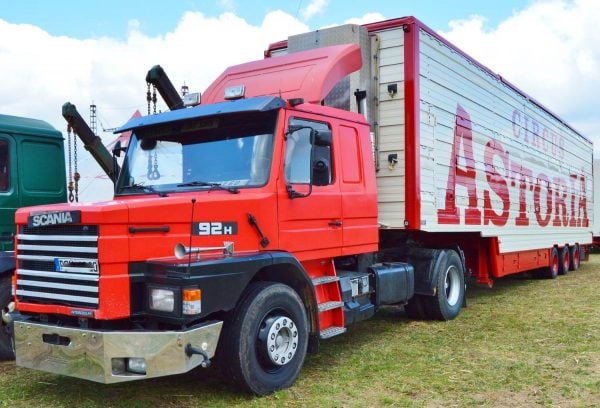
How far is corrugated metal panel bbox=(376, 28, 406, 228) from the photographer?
24.9 ft

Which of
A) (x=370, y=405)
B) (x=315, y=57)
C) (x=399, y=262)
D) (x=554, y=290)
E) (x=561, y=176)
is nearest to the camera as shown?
(x=370, y=405)

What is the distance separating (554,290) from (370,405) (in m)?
8.58

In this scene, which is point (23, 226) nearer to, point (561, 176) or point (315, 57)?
point (315, 57)

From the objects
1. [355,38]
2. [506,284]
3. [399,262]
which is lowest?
[506,284]

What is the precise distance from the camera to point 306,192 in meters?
5.50

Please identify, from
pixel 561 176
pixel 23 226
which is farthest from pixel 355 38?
pixel 561 176

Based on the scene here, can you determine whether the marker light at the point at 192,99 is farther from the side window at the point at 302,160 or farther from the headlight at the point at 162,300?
the headlight at the point at 162,300

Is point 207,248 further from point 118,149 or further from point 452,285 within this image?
point 452,285

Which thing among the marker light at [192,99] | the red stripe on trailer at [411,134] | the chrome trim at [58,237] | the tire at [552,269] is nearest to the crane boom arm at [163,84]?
the marker light at [192,99]

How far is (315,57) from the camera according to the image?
666 cm

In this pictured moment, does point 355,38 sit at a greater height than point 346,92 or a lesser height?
greater

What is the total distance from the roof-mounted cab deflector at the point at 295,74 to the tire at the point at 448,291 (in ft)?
10.6

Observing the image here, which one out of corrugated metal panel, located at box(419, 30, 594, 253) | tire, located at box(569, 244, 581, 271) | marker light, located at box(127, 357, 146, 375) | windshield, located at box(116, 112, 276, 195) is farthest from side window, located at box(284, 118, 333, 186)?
tire, located at box(569, 244, 581, 271)

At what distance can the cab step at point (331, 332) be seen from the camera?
566cm
